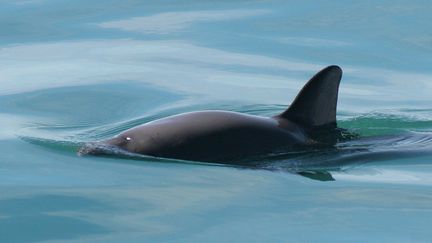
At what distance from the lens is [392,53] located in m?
14.2

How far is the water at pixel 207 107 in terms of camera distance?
6914 millimetres

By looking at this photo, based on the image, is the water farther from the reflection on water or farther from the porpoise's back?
the porpoise's back

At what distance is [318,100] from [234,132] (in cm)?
73

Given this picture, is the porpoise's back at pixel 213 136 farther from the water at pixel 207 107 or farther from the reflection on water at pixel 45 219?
the reflection on water at pixel 45 219

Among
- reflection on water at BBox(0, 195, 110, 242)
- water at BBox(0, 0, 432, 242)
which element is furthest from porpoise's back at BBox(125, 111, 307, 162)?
reflection on water at BBox(0, 195, 110, 242)

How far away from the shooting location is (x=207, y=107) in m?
11.3

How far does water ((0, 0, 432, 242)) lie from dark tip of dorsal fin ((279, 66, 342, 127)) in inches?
11.9

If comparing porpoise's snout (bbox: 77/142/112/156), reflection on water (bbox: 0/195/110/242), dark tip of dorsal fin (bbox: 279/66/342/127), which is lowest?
reflection on water (bbox: 0/195/110/242)

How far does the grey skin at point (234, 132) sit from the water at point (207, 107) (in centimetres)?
12

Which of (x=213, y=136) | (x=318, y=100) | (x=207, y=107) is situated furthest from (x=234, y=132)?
(x=207, y=107)

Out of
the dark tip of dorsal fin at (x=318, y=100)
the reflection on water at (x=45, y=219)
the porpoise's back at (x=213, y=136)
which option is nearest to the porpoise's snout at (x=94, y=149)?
the porpoise's back at (x=213, y=136)

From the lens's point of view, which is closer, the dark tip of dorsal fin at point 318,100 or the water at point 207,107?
the water at point 207,107

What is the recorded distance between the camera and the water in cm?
691

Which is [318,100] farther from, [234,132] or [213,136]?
[213,136]
